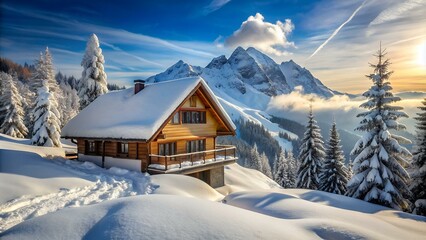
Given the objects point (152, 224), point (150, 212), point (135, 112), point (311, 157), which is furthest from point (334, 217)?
point (311, 157)

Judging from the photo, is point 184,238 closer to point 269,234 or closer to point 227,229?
point 227,229

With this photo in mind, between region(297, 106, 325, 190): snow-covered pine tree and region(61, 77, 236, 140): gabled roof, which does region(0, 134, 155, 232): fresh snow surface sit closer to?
region(61, 77, 236, 140): gabled roof

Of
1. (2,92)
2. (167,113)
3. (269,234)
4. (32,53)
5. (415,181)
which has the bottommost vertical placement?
(415,181)

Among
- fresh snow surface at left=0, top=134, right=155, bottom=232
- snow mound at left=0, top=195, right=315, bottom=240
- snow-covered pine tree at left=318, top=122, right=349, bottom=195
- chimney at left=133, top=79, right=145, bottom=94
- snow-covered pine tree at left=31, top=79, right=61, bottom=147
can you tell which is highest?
chimney at left=133, top=79, right=145, bottom=94

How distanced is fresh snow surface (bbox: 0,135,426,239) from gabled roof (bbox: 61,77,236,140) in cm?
307

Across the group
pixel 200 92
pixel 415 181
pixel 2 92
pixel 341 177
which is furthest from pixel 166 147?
pixel 2 92

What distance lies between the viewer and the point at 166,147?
21.1m

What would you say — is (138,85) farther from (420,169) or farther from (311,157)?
(420,169)

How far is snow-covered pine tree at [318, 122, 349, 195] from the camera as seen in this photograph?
1185 inches

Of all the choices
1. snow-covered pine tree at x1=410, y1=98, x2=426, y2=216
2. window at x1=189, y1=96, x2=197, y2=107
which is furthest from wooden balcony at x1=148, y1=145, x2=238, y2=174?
snow-covered pine tree at x1=410, y1=98, x2=426, y2=216

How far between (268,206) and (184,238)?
7.09 m

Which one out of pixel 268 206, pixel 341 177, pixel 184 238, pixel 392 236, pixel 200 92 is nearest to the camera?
pixel 184 238

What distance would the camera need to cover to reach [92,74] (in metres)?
33.4

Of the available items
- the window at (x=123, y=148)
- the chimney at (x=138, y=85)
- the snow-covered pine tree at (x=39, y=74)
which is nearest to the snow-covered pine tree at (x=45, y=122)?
the snow-covered pine tree at (x=39, y=74)
